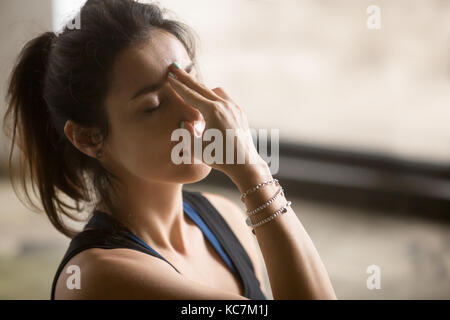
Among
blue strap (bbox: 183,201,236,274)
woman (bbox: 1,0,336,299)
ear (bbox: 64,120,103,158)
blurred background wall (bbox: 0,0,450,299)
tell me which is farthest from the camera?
blurred background wall (bbox: 0,0,450,299)

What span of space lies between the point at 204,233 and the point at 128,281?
0.73 feet

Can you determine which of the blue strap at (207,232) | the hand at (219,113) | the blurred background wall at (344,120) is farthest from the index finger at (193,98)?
the blurred background wall at (344,120)

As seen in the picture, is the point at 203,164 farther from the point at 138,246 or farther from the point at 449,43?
the point at 449,43

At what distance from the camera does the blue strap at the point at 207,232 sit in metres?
0.80

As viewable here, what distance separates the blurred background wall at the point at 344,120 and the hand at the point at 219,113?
30.0 inches

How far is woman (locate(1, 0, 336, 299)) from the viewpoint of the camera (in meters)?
0.58

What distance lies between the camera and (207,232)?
83 cm

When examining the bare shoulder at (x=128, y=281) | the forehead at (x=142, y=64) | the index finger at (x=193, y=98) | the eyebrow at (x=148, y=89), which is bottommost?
the bare shoulder at (x=128, y=281)

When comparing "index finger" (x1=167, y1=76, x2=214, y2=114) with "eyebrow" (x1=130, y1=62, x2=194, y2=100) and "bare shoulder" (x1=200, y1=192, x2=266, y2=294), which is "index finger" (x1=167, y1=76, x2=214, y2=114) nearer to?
"eyebrow" (x1=130, y1=62, x2=194, y2=100)

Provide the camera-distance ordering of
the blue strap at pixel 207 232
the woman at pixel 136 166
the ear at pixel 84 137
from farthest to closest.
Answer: the blue strap at pixel 207 232 < the ear at pixel 84 137 < the woman at pixel 136 166

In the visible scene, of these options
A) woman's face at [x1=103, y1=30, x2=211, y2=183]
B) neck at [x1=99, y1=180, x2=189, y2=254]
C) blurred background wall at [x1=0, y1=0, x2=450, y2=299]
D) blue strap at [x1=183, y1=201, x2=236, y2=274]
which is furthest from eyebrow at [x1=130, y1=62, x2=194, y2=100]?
blurred background wall at [x1=0, y1=0, x2=450, y2=299]

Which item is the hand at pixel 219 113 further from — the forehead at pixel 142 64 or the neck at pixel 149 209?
the neck at pixel 149 209
